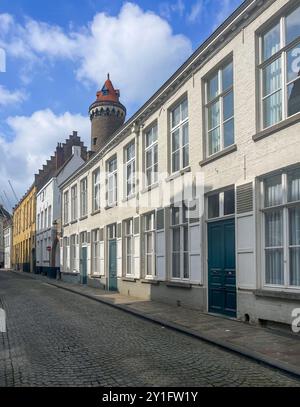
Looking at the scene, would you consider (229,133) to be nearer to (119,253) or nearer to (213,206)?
(213,206)

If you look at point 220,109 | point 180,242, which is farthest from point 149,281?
point 220,109

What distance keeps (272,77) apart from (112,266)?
13865mm

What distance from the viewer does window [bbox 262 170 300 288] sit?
9656mm

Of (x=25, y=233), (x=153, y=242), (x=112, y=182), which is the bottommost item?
(x=153, y=242)

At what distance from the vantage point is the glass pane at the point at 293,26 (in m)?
9.75

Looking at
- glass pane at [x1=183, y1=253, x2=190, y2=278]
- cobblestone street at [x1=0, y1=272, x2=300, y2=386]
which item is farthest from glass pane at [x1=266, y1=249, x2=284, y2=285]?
glass pane at [x1=183, y1=253, x2=190, y2=278]

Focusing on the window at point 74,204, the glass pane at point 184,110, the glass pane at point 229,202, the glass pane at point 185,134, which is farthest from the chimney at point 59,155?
the glass pane at point 229,202

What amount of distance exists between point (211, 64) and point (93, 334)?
778 cm

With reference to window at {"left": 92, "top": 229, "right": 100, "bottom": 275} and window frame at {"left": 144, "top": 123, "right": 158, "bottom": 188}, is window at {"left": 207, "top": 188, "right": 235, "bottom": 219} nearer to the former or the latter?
window frame at {"left": 144, "top": 123, "right": 158, "bottom": 188}

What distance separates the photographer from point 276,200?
10250 mm

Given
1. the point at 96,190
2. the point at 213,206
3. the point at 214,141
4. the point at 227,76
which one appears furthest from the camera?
the point at 96,190

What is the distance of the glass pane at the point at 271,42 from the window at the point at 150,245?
26.0ft

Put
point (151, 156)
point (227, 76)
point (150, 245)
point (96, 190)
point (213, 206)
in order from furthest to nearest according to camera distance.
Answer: point (96, 190) < point (151, 156) < point (150, 245) < point (213, 206) < point (227, 76)

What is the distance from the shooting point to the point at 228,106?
12.4m
